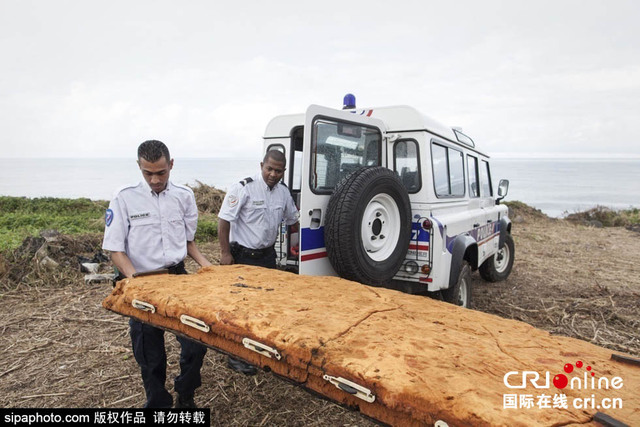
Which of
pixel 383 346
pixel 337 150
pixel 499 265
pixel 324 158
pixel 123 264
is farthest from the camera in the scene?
pixel 499 265

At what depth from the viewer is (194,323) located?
177 cm

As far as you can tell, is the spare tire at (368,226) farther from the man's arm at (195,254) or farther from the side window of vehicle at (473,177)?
the side window of vehicle at (473,177)

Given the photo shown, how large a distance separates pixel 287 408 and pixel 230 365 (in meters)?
0.75

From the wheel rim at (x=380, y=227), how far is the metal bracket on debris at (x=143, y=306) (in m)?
1.76

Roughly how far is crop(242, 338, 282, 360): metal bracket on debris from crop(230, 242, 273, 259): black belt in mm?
1835

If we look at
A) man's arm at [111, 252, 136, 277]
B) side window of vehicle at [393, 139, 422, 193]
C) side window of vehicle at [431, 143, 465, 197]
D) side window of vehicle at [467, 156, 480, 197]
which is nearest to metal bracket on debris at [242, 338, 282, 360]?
man's arm at [111, 252, 136, 277]

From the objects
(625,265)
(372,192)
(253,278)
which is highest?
(372,192)

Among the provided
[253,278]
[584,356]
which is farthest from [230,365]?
[584,356]

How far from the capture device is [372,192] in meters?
3.16

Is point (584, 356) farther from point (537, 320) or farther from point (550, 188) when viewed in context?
point (550, 188)

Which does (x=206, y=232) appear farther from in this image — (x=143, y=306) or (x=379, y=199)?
(x=143, y=306)

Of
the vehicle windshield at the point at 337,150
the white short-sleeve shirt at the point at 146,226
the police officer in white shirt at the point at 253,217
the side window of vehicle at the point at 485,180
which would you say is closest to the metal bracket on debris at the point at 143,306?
the white short-sleeve shirt at the point at 146,226

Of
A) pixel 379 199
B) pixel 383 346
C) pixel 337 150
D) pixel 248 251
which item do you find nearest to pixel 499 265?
pixel 379 199

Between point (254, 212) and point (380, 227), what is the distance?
3.60ft
